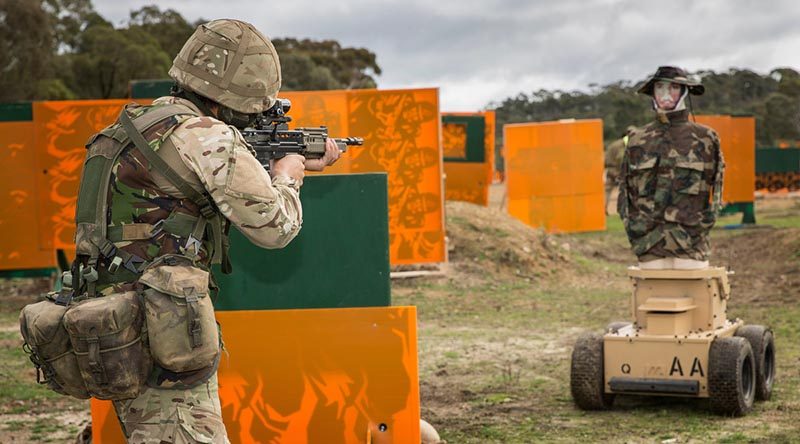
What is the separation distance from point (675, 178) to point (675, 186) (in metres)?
0.05

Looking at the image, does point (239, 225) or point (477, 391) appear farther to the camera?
point (477, 391)

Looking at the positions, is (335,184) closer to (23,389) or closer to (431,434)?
(431,434)

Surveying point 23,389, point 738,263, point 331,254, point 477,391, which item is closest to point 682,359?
point 477,391

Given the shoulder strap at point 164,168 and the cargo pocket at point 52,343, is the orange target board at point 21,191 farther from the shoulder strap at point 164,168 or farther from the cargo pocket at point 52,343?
the shoulder strap at point 164,168

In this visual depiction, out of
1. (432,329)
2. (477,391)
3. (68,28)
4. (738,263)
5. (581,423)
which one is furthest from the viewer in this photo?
(68,28)

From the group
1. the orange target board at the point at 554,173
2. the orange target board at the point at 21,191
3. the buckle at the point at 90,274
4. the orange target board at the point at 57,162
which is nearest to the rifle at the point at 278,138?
the buckle at the point at 90,274

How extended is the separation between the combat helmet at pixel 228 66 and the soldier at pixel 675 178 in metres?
4.09

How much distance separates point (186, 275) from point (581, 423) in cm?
420

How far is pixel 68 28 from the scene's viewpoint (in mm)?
47969

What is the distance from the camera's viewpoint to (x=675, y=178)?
714cm

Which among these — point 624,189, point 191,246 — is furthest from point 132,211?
point 624,189

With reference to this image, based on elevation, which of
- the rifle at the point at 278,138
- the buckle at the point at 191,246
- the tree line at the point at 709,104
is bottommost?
the buckle at the point at 191,246

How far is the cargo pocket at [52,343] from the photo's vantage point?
3.40 m

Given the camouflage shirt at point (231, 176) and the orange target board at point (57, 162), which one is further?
the orange target board at point (57, 162)
